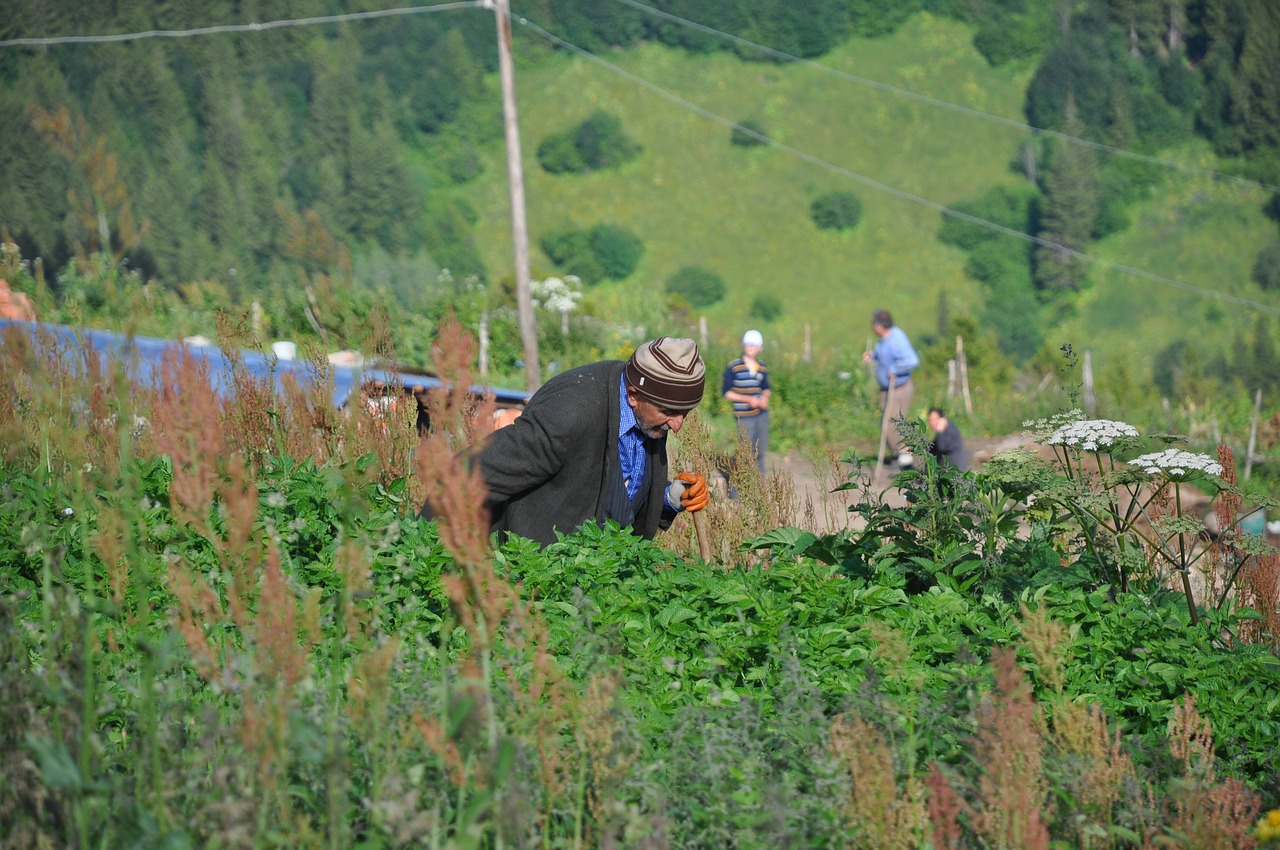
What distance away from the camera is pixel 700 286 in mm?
63469

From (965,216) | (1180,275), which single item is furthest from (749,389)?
(1180,275)

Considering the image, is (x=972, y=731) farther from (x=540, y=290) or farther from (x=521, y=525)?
(x=540, y=290)

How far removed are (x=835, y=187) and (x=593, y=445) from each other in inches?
2740

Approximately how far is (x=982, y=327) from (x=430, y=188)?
1309 inches

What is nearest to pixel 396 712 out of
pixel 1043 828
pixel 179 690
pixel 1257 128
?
pixel 179 690

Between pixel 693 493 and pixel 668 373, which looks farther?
pixel 693 493

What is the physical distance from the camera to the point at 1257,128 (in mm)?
73125

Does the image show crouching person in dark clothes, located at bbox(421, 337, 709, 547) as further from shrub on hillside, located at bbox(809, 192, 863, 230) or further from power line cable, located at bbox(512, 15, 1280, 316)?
shrub on hillside, located at bbox(809, 192, 863, 230)

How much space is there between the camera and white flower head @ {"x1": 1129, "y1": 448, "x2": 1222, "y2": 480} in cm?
405

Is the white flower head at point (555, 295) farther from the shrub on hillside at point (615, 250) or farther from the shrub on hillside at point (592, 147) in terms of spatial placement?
the shrub on hillside at point (592, 147)

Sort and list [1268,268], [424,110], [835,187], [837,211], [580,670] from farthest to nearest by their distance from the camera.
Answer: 1. [424,110]
2. [835,187]
3. [837,211]
4. [1268,268]
5. [580,670]

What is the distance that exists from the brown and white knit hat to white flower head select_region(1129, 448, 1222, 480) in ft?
5.13

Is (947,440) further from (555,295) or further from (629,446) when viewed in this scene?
(555,295)

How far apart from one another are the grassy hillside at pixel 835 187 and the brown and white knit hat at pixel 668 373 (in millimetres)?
52941
